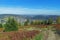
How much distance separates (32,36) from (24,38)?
0.24 meters

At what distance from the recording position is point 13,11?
295 centimetres

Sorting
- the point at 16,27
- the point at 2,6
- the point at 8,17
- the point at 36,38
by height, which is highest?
the point at 2,6

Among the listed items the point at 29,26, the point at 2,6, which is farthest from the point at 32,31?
the point at 2,6

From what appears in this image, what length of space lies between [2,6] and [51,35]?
4.13ft

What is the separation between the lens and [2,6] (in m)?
2.87

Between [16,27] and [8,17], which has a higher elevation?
[8,17]

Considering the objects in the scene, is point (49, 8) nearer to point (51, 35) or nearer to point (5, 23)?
point (51, 35)

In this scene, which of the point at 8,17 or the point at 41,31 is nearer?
the point at 8,17

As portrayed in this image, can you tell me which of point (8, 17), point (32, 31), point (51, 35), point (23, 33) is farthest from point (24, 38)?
point (51, 35)

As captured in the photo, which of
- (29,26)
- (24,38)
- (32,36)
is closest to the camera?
(24,38)

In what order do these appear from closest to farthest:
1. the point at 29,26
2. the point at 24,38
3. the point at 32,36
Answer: the point at 24,38, the point at 32,36, the point at 29,26

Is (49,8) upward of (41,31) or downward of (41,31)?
upward

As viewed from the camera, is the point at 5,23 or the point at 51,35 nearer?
the point at 5,23

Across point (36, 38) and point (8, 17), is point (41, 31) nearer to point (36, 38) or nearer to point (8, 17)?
point (36, 38)
